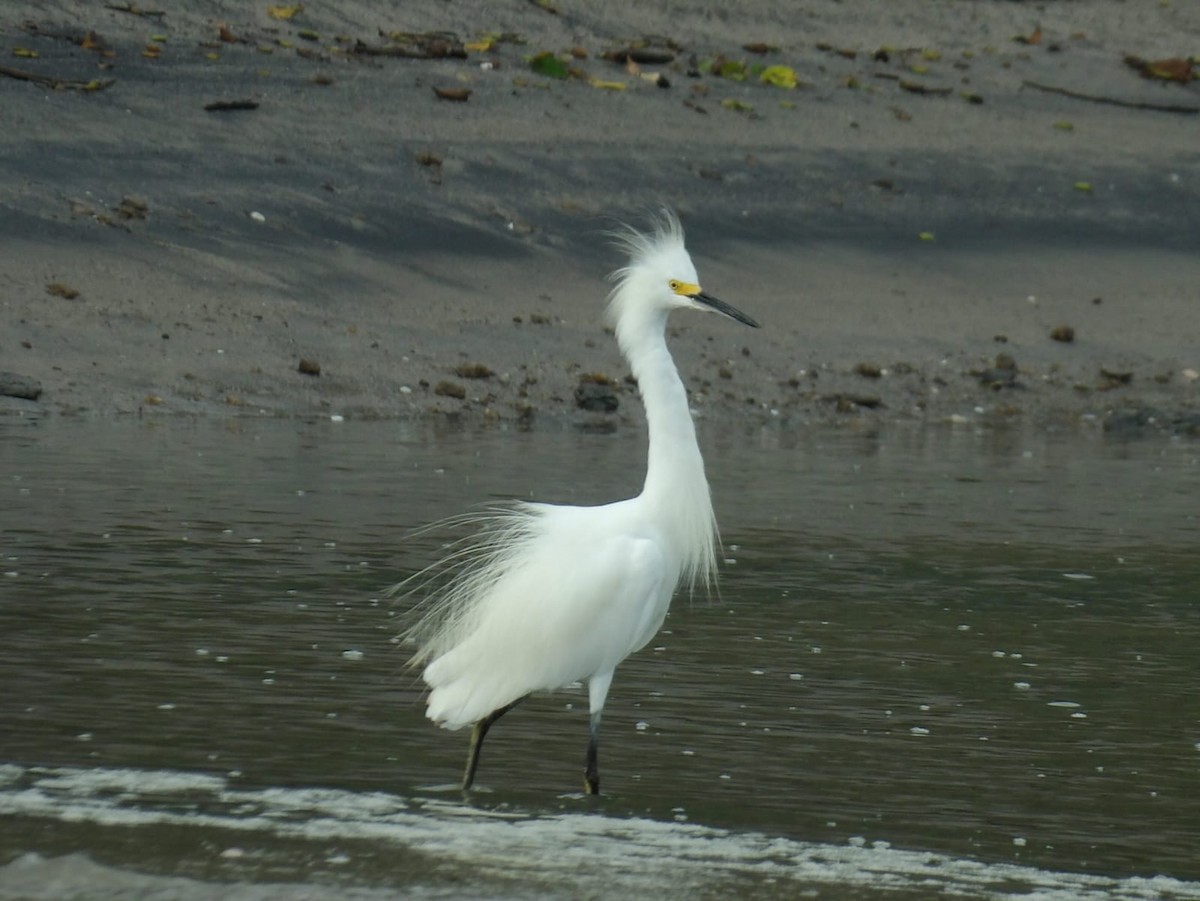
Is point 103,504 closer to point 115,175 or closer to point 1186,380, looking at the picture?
point 115,175

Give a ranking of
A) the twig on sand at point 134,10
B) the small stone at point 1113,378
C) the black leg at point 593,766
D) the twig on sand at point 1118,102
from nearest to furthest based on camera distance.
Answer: the black leg at point 593,766 → the small stone at point 1113,378 → the twig on sand at point 134,10 → the twig on sand at point 1118,102

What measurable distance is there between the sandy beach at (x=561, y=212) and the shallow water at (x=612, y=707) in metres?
3.30

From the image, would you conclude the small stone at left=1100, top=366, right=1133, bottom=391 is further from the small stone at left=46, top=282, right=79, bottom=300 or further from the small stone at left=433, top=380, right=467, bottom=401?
the small stone at left=46, top=282, right=79, bottom=300

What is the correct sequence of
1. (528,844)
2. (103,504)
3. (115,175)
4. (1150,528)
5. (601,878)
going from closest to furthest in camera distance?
(601,878)
(528,844)
(103,504)
(1150,528)
(115,175)

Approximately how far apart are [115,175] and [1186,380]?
28.9ft

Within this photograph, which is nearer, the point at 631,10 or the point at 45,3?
the point at 45,3

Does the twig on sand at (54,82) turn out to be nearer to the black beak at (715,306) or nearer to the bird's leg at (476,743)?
the black beak at (715,306)

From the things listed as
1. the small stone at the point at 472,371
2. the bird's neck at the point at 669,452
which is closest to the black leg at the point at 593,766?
the bird's neck at the point at 669,452

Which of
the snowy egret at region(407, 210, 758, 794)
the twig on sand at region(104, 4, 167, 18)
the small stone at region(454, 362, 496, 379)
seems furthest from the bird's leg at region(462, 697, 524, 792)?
the twig on sand at region(104, 4, 167, 18)

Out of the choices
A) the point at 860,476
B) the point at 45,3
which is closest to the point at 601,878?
the point at 860,476

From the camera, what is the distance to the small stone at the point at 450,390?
14391mm

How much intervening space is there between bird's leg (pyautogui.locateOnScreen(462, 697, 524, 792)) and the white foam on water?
19cm

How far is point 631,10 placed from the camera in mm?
22969

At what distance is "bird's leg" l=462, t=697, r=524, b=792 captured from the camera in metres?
5.54
